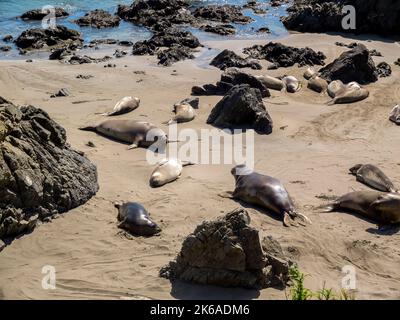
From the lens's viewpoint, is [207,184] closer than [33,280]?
No

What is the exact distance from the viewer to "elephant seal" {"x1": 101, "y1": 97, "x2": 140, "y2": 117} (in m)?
11.1

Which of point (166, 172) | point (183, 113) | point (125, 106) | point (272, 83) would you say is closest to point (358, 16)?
point (272, 83)

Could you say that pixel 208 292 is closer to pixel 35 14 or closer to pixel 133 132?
pixel 133 132

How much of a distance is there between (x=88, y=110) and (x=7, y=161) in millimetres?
4877

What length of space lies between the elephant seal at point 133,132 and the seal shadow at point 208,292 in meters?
4.25

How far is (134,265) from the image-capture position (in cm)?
592

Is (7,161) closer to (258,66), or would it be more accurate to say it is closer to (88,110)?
(88,110)

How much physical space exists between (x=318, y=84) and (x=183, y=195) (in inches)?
258

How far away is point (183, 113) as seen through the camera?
35.6 feet

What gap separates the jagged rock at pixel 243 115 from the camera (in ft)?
34.5

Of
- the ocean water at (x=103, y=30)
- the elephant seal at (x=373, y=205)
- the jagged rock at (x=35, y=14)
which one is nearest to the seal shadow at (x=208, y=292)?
the elephant seal at (x=373, y=205)

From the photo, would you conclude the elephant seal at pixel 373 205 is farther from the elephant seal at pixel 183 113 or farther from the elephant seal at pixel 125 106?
the elephant seal at pixel 125 106

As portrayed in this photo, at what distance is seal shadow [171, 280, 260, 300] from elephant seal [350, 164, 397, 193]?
3.38 meters
